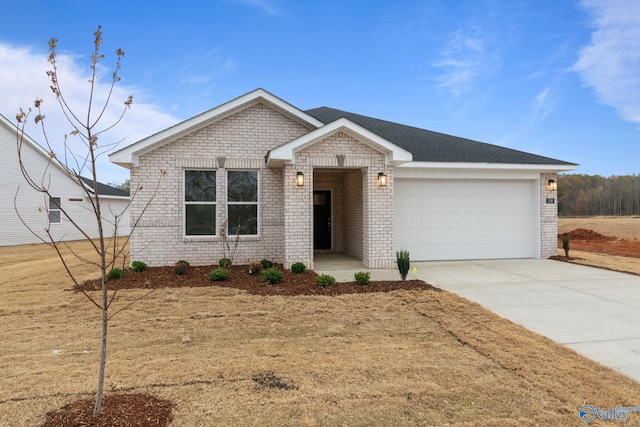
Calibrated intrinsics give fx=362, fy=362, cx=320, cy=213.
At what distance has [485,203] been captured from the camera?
36.7ft

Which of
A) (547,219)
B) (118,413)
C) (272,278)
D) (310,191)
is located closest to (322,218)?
(310,191)

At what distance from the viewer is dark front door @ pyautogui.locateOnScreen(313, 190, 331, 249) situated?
1291cm

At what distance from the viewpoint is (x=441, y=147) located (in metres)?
12.0

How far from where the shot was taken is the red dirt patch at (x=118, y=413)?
2654 mm

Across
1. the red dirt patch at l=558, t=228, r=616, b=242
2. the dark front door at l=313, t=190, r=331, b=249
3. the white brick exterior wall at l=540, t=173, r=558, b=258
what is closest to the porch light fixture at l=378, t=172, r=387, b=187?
the dark front door at l=313, t=190, r=331, b=249

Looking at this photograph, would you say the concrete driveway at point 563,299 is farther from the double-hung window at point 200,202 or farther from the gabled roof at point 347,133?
the double-hung window at point 200,202

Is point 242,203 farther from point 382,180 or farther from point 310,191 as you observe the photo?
point 382,180

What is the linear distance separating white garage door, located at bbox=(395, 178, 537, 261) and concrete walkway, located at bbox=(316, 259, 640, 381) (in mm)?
656

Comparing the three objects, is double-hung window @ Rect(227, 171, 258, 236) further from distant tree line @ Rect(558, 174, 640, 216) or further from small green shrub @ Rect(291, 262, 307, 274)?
distant tree line @ Rect(558, 174, 640, 216)

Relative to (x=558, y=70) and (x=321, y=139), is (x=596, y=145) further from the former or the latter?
(x=321, y=139)

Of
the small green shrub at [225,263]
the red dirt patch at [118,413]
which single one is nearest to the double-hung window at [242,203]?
the small green shrub at [225,263]

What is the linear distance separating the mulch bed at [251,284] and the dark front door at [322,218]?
4153 millimetres

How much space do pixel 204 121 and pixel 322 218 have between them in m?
5.23

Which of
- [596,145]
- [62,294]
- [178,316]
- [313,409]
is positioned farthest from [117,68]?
[596,145]
